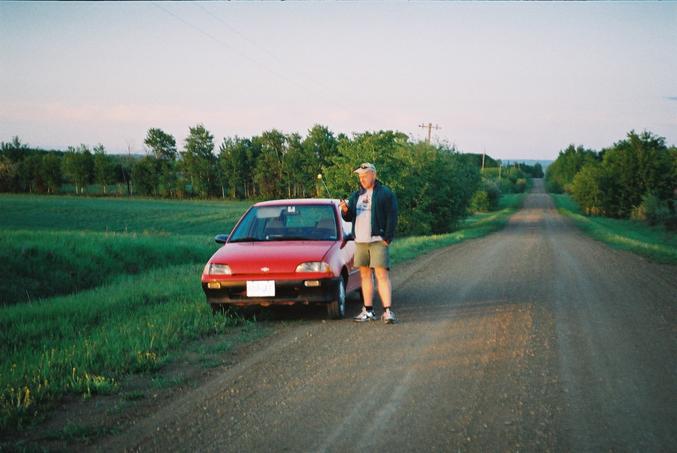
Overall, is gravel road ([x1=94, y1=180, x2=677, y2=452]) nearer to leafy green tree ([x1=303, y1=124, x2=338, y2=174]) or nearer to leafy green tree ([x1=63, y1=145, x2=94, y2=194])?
leafy green tree ([x1=303, y1=124, x2=338, y2=174])

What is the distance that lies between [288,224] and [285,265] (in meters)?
1.73

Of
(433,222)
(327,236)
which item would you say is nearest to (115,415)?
(327,236)

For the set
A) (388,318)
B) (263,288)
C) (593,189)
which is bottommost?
(388,318)

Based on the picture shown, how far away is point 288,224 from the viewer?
8977mm

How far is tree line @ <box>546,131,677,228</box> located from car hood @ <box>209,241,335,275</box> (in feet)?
147

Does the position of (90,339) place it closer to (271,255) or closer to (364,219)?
(271,255)

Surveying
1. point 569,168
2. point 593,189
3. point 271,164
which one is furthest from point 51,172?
point 569,168

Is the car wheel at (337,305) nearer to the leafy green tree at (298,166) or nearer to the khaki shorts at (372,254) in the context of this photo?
the khaki shorts at (372,254)

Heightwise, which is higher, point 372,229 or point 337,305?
point 372,229

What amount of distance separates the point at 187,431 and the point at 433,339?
Answer: 3375 millimetres

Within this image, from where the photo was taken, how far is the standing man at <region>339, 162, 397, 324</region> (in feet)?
24.6

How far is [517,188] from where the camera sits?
143 meters

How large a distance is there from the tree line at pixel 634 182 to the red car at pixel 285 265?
145 ft

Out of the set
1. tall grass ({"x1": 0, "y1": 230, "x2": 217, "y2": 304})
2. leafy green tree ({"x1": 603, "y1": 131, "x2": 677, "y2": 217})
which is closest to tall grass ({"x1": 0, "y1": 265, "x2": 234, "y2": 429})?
tall grass ({"x1": 0, "y1": 230, "x2": 217, "y2": 304})
